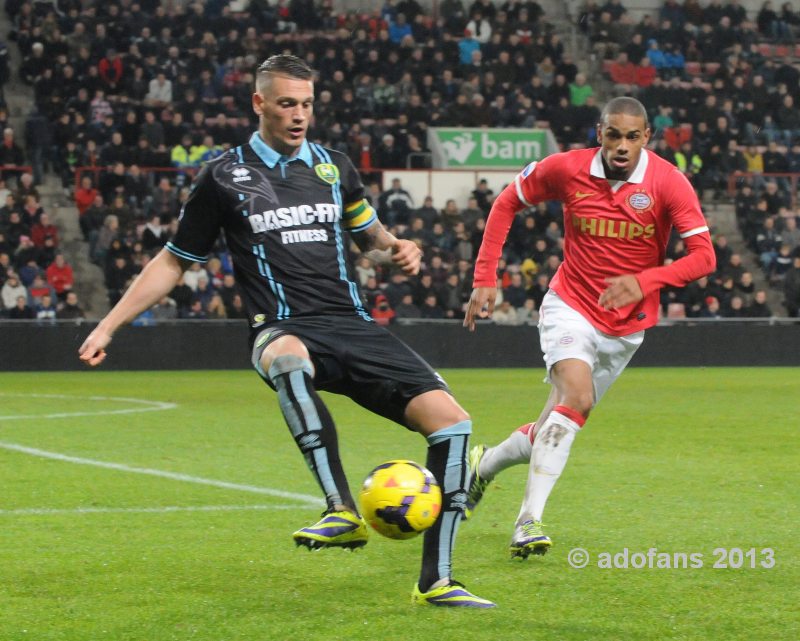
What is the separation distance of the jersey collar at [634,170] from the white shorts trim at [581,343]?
2.25ft

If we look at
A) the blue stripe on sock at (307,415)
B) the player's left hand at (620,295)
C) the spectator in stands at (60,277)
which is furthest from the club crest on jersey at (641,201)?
the spectator in stands at (60,277)

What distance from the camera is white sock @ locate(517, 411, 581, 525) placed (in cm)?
648

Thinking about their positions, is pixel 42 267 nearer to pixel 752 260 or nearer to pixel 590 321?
pixel 752 260

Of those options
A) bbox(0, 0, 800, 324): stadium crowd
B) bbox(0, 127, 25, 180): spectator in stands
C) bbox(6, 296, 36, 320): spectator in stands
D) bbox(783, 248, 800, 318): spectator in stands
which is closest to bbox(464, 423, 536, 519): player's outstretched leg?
bbox(0, 0, 800, 324): stadium crowd

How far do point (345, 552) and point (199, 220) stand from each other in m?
1.89

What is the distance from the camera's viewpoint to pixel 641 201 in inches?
278

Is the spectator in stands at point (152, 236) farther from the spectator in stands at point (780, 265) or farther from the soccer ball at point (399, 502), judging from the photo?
the soccer ball at point (399, 502)

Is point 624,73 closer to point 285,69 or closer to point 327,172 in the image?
point 327,172

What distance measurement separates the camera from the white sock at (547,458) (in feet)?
21.2

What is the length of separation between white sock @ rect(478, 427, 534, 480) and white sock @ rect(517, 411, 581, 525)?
1.45ft

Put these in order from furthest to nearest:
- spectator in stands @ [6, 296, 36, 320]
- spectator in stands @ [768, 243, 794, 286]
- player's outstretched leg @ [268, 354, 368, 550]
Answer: spectator in stands @ [768, 243, 794, 286], spectator in stands @ [6, 296, 36, 320], player's outstretched leg @ [268, 354, 368, 550]

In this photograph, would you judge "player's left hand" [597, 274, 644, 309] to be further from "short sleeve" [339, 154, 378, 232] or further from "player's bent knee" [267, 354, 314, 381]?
"player's bent knee" [267, 354, 314, 381]
